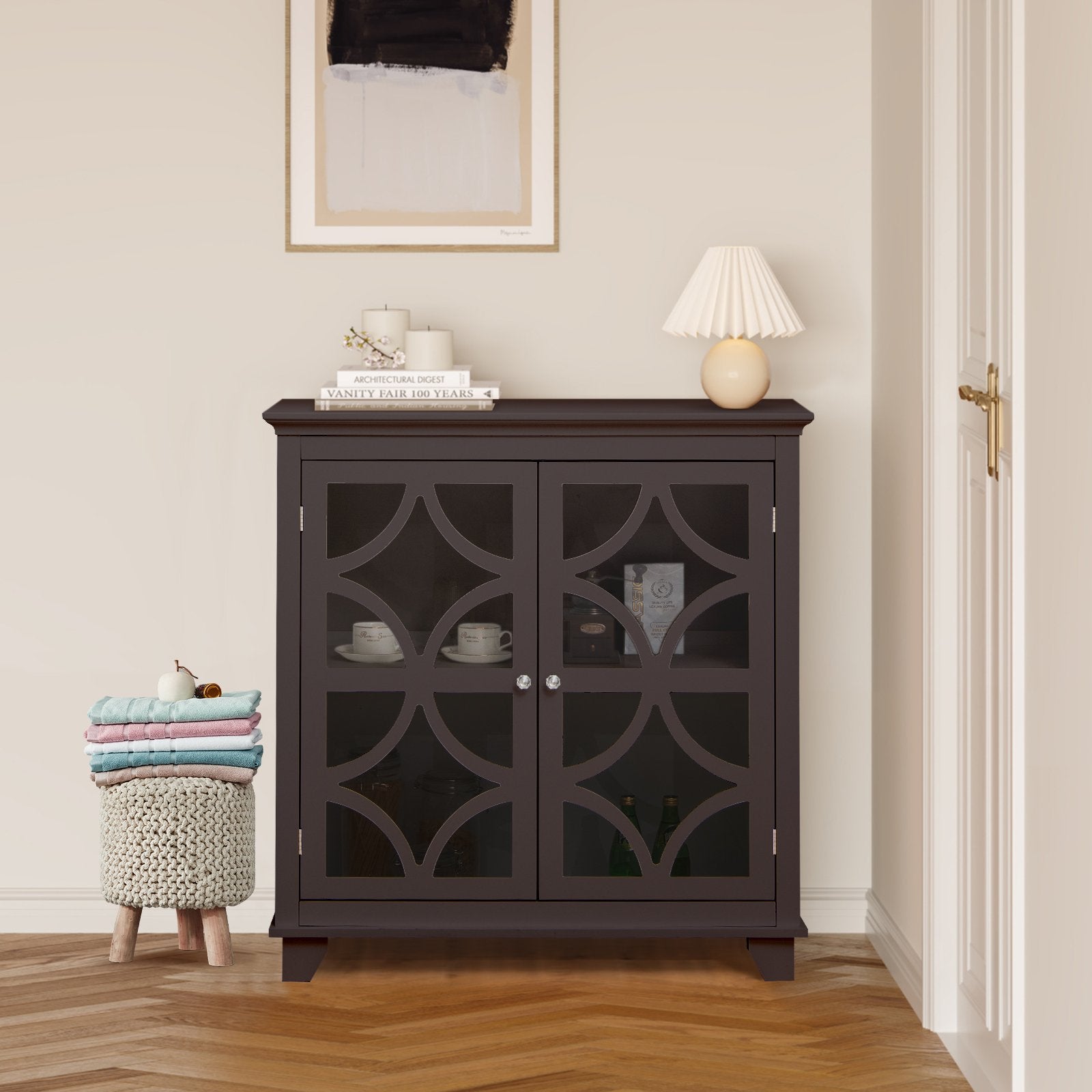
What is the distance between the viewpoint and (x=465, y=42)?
304 centimetres

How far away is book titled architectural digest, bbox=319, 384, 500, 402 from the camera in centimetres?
276

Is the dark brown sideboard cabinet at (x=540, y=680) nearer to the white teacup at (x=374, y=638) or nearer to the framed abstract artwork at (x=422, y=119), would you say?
the white teacup at (x=374, y=638)

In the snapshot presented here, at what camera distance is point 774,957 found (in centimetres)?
281

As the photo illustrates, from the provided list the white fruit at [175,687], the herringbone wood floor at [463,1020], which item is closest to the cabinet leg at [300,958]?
the herringbone wood floor at [463,1020]

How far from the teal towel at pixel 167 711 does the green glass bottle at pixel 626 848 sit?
31.3 inches

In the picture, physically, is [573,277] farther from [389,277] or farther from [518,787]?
[518,787]

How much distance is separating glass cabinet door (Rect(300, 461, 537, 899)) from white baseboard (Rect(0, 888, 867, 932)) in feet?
1.41

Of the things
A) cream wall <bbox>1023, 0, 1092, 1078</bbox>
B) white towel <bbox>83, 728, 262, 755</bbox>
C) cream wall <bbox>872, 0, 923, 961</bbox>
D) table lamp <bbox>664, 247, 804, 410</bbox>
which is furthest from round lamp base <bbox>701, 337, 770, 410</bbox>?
white towel <bbox>83, 728, 262, 755</bbox>

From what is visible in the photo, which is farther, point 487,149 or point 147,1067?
point 487,149

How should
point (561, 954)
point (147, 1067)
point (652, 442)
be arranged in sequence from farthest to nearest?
point (561, 954) → point (652, 442) → point (147, 1067)

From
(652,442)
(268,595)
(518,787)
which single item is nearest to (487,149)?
(652,442)

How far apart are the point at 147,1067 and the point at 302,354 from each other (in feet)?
4.97

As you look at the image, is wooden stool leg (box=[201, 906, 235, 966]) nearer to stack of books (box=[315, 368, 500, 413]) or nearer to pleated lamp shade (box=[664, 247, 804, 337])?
stack of books (box=[315, 368, 500, 413])

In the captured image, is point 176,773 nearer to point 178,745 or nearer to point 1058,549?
point 178,745
